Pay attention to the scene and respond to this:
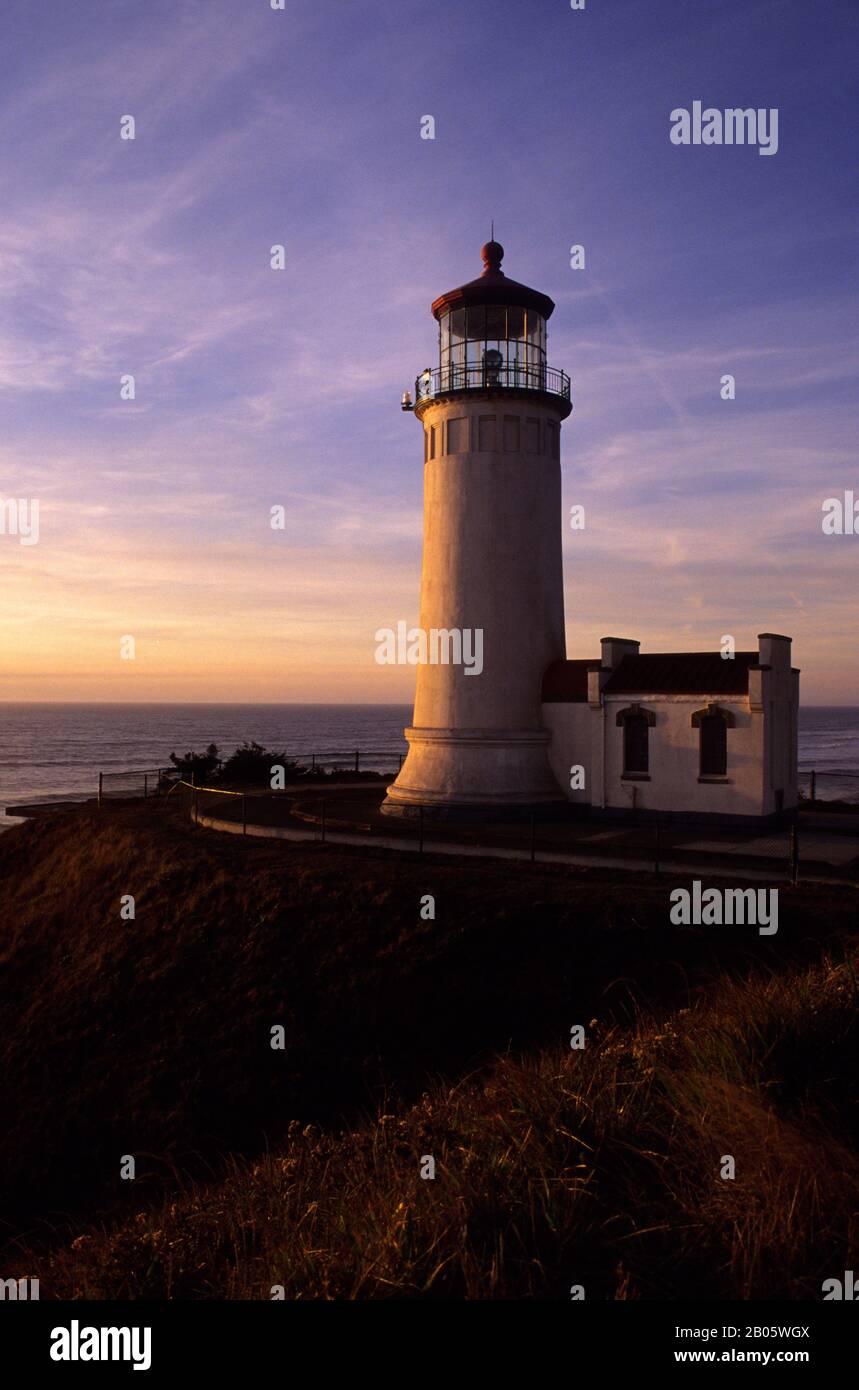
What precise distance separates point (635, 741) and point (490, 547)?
A: 634 cm

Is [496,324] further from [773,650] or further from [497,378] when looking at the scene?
[773,650]

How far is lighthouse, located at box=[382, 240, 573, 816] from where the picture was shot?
79.9 ft

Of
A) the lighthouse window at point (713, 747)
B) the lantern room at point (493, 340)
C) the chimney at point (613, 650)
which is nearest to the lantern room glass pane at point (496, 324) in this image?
the lantern room at point (493, 340)

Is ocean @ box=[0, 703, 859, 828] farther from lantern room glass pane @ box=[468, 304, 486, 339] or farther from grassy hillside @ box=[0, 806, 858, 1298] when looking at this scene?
grassy hillside @ box=[0, 806, 858, 1298]

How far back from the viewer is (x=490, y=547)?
24.5m

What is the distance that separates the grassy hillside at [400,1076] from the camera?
161 inches

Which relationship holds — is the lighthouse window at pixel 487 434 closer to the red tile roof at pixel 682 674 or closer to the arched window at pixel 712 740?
the red tile roof at pixel 682 674

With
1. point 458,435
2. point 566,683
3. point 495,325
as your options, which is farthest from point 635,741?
point 495,325

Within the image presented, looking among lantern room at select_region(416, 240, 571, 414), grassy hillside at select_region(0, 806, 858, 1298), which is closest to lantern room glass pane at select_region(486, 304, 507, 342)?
lantern room at select_region(416, 240, 571, 414)

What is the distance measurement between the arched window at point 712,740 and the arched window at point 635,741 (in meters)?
1.30

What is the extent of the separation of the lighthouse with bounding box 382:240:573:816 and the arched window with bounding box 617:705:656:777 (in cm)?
227
